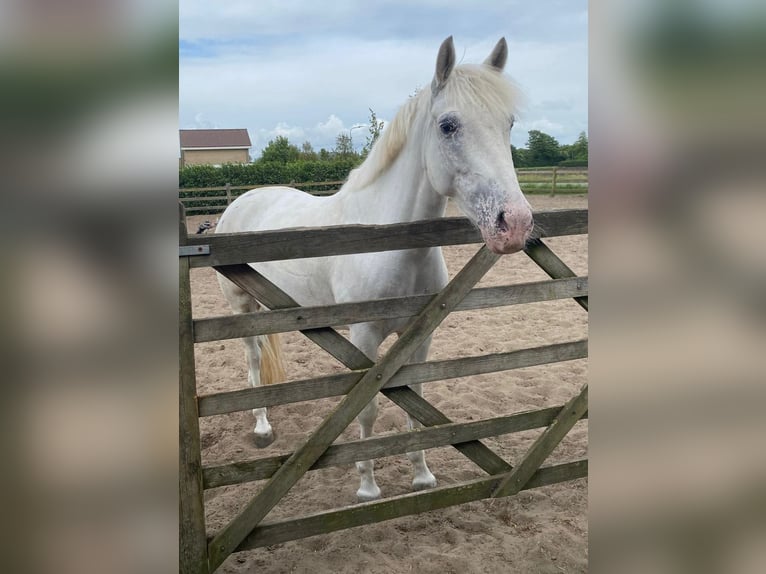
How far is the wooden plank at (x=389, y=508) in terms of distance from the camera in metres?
2.24

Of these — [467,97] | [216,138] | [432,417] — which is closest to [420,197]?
[467,97]

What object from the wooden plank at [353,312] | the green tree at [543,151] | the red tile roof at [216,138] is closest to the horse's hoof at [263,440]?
the wooden plank at [353,312]

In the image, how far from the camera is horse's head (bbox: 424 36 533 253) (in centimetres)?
200

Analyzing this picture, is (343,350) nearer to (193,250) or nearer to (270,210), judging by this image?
(193,250)

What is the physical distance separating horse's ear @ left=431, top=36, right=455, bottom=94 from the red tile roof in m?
52.6

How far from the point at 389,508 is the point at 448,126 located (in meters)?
1.66

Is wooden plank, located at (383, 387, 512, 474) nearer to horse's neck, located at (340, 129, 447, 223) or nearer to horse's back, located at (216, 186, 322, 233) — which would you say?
horse's neck, located at (340, 129, 447, 223)

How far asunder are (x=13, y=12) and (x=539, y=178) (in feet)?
72.8

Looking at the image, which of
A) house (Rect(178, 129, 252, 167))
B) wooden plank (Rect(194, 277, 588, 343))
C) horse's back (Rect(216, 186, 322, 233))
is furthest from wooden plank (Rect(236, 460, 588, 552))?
house (Rect(178, 129, 252, 167))

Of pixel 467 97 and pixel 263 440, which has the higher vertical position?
pixel 467 97

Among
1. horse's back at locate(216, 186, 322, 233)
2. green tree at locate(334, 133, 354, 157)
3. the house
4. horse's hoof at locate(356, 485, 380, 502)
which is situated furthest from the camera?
the house

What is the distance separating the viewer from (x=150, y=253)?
1.52ft

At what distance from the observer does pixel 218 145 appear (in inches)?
2096

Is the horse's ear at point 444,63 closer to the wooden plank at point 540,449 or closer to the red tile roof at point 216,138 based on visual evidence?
the wooden plank at point 540,449
